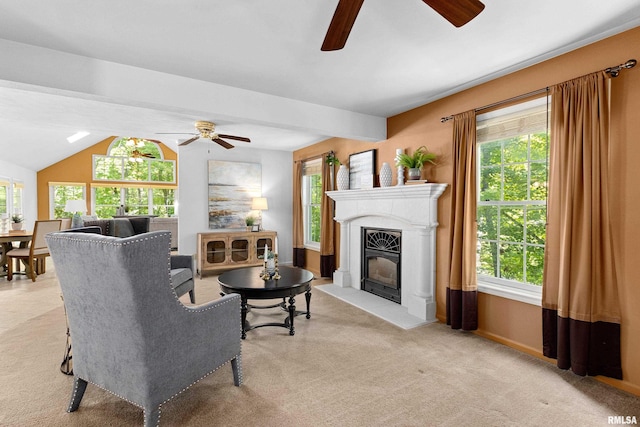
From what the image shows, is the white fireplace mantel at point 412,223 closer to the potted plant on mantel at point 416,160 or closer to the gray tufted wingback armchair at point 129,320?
the potted plant on mantel at point 416,160

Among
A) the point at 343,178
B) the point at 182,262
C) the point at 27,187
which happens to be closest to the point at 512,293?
the point at 343,178

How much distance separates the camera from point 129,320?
1620 millimetres

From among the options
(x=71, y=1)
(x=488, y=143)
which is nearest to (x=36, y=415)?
(x=71, y=1)

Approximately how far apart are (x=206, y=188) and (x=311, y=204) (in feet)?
6.57

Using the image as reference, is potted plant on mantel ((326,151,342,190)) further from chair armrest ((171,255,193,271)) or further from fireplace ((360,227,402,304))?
chair armrest ((171,255,193,271))

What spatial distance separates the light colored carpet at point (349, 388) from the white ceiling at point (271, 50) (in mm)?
2204

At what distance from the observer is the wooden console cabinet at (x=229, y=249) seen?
5.65 m

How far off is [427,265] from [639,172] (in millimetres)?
1903

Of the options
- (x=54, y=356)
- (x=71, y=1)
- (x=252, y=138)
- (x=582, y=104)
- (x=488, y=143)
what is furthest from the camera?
(x=252, y=138)

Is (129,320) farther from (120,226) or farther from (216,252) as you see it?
(216,252)

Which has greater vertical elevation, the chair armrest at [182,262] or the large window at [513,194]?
the large window at [513,194]

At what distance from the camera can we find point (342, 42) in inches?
68.1

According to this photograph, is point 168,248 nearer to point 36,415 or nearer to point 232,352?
point 232,352

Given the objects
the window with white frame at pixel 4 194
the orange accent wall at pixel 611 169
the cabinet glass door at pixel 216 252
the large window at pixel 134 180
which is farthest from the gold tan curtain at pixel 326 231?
the window with white frame at pixel 4 194
